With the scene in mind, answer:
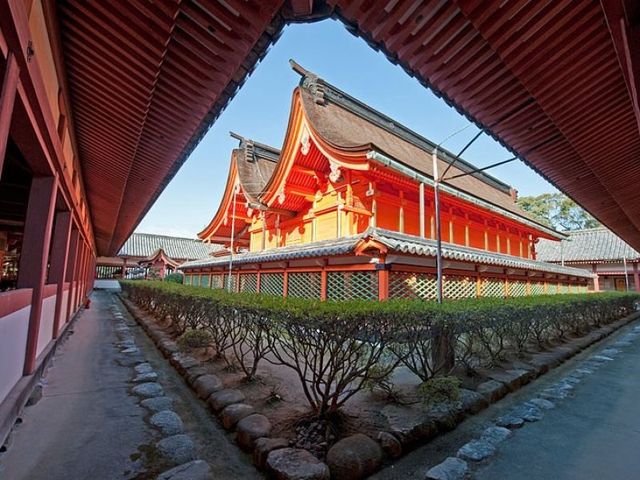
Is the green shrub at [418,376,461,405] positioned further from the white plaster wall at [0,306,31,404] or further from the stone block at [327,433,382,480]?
the white plaster wall at [0,306,31,404]


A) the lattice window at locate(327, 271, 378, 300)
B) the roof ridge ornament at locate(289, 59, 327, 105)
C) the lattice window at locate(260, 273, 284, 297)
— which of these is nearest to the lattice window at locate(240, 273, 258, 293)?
the lattice window at locate(260, 273, 284, 297)

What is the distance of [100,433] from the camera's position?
307 centimetres

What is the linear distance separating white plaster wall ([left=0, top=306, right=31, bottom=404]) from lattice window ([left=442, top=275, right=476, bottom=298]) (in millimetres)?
8301

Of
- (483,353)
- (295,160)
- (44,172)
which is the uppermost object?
(295,160)

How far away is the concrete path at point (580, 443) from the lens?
2.65m

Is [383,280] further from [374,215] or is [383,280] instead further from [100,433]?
[100,433]

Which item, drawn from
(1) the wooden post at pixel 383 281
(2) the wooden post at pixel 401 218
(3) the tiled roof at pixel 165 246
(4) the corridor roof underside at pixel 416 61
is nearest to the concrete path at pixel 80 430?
(4) the corridor roof underside at pixel 416 61

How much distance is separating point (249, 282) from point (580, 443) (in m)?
11.1

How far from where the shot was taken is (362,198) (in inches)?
380

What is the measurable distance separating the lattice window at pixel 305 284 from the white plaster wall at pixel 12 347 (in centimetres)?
624

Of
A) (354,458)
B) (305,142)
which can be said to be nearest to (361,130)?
(305,142)

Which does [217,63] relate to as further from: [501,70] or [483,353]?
[483,353]

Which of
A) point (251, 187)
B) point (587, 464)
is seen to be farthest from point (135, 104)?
point (251, 187)

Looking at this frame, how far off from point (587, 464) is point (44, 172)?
20.4 ft
